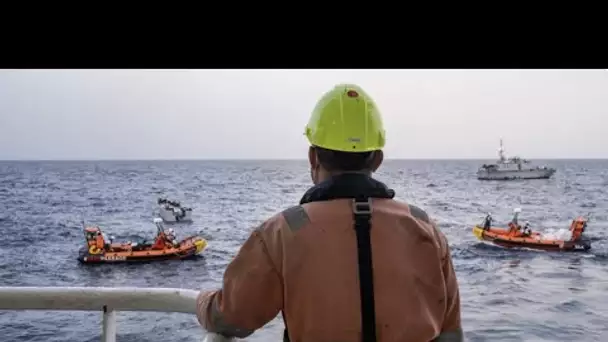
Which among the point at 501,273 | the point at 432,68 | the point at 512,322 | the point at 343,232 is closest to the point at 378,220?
the point at 343,232

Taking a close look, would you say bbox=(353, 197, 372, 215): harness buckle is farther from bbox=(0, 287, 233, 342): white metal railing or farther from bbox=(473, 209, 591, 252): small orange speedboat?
bbox=(473, 209, 591, 252): small orange speedboat

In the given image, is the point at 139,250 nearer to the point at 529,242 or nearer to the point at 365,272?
the point at 529,242

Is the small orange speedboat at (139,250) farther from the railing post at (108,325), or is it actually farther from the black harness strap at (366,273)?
the black harness strap at (366,273)

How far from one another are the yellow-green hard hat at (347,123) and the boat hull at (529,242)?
17.7m

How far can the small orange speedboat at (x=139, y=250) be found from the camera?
51.4 feet

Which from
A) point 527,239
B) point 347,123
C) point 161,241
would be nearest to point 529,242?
point 527,239

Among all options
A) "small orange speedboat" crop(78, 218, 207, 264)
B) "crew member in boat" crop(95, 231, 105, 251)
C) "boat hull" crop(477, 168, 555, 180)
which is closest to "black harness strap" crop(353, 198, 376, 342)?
"small orange speedboat" crop(78, 218, 207, 264)

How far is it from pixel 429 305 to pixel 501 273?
17.0 m

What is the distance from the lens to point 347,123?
1.00 m

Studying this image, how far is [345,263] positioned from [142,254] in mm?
15620

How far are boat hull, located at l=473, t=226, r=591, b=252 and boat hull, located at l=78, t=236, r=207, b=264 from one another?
7800mm

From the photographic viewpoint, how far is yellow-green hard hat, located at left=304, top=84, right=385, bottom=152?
39.3 inches
